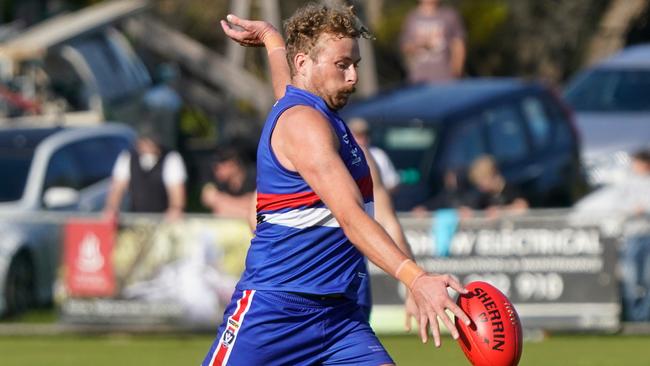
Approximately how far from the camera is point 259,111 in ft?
86.5

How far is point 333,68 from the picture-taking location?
5.93m

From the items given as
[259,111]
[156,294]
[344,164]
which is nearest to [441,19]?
[156,294]

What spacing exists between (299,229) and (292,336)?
0.40 m

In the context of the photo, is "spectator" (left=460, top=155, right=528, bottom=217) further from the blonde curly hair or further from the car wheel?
the blonde curly hair

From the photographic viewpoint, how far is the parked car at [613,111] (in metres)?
16.9

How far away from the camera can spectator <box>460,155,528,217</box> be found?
48.4 feet

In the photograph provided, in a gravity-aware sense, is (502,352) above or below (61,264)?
above

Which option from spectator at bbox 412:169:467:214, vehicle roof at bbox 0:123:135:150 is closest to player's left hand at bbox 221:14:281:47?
spectator at bbox 412:169:467:214

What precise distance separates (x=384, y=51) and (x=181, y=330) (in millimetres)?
16159

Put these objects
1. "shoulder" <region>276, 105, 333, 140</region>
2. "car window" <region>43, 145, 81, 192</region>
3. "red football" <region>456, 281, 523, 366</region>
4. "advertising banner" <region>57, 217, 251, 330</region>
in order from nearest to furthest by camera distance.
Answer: "red football" <region>456, 281, 523, 366</region>
"shoulder" <region>276, 105, 333, 140</region>
"advertising banner" <region>57, 217, 251, 330</region>
"car window" <region>43, 145, 81, 192</region>

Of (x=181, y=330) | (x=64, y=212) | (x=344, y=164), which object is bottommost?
(x=181, y=330)

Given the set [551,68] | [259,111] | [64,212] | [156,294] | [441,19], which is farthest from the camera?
[551,68]

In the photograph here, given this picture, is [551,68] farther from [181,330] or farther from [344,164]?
[344,164]

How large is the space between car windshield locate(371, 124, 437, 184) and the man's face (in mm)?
9424
